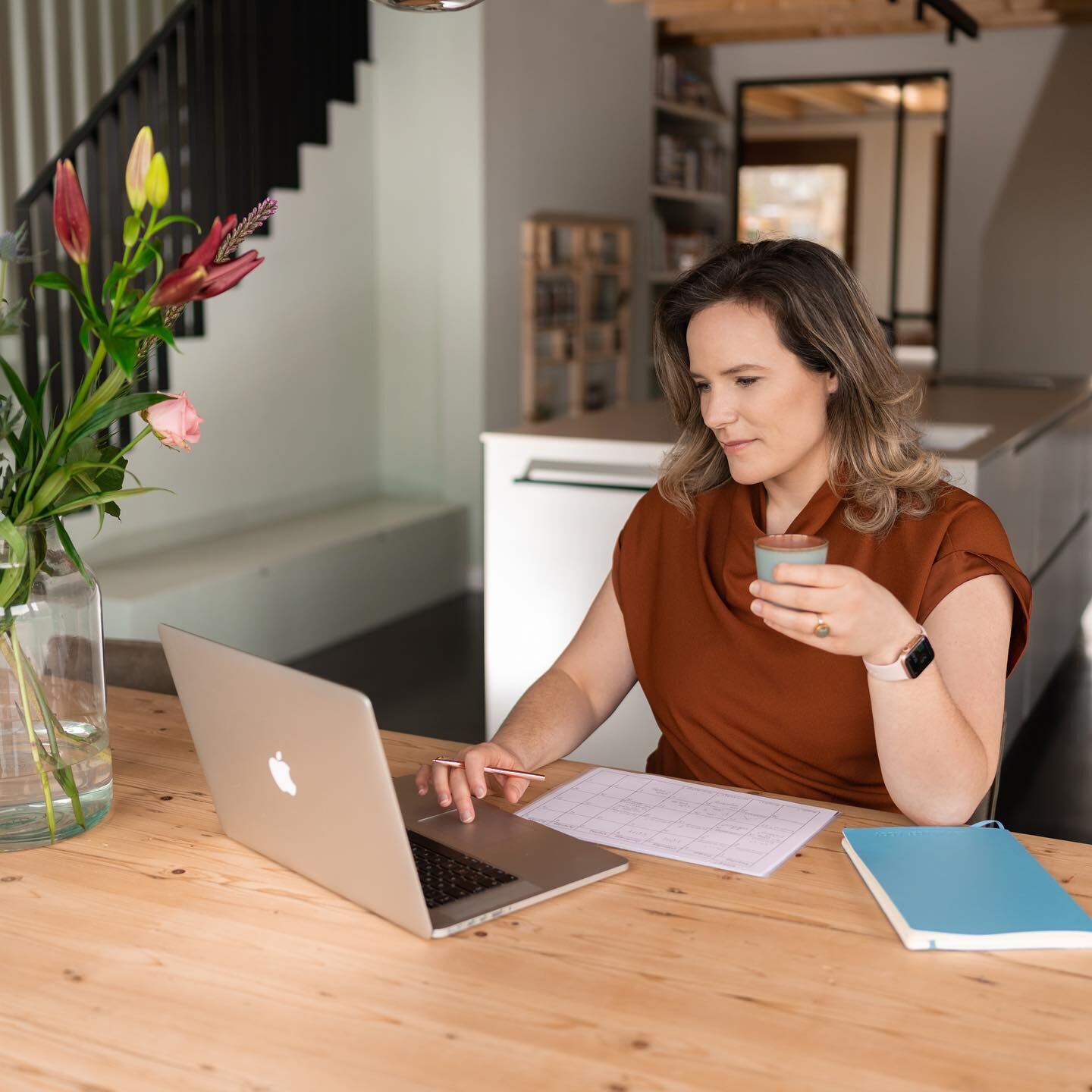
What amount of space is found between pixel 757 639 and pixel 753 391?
0.32m

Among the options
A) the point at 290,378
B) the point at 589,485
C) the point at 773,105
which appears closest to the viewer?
the point at 589,485

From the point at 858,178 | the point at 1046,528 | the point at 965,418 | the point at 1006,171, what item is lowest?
the point at 1046,528

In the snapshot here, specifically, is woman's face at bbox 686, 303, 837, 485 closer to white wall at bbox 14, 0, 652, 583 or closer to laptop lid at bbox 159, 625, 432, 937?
laptop lid at bbox 159, 625, 432, 937

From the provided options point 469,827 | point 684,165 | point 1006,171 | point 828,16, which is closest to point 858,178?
point 1006,171

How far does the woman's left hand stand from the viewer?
4.14 ft

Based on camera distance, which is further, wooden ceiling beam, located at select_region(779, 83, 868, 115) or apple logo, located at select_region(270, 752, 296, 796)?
wooden ceiling beam, located at select_region(779, 83, 868, 115)

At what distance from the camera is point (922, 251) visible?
350 inches

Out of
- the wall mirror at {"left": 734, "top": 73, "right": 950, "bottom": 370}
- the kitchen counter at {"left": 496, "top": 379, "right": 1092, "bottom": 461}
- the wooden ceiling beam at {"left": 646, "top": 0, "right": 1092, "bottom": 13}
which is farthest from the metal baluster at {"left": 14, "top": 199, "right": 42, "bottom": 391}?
the wall mirror at {"left": 734, "top": 73, "right": 950, "bottom": 370}

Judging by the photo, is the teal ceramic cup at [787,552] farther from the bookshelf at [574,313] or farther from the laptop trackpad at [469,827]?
the bookshelf at [574,313]

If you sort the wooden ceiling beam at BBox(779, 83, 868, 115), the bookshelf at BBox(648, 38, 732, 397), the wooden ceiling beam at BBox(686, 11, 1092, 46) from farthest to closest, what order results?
the wooden ceiling beam at BBox(779, 83, 868, 115), the bookshelf at BBox(648, 38, 732, 397), the wooden ceiling beam at BBox(686, 11, 1092, 46)

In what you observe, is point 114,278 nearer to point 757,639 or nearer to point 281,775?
point 281,775

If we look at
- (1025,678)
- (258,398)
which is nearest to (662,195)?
(258,398)

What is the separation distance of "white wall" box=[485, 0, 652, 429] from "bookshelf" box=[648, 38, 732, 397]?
0.30 meters

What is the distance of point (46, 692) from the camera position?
1414 mm
